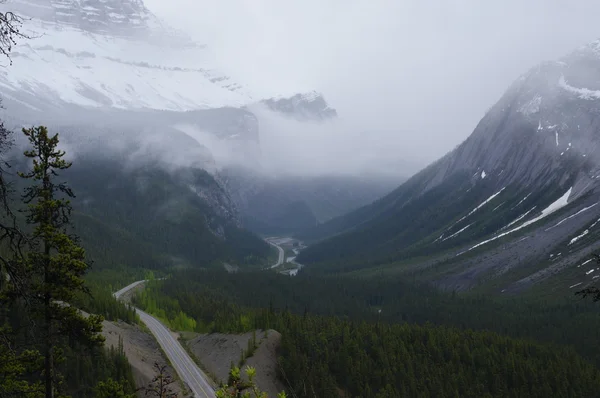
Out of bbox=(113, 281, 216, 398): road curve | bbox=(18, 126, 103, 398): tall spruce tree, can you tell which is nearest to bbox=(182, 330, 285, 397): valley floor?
bbox=(113, 281, 216, 398): road curve

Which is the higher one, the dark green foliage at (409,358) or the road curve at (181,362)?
the road curve at (181,362)

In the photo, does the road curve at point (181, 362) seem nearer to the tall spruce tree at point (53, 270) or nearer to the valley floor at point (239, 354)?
the valley floor at point (239, 354)

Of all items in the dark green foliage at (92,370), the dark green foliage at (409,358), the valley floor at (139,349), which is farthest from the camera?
the dark green foliage at (409,358)

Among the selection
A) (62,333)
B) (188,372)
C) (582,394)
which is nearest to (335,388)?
(188,372)

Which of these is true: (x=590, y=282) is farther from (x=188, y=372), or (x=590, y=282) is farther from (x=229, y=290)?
(x=188, y=372)

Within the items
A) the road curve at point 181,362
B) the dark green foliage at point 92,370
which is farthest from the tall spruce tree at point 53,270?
the road curve at point 181,362

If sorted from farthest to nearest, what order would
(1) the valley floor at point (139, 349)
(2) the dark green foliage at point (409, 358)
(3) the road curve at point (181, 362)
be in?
(2) the dark green foliage at point (409, 358)
(3) the road curve at point (181, 362)
(1) the valley floor at point (139, 349)

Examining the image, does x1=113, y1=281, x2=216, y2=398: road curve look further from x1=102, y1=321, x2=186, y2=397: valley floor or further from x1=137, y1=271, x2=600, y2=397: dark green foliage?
x1=137, y1=271, x2=600, y2=397: dark green foliage

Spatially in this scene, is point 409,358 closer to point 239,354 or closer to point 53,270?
point 239,354
